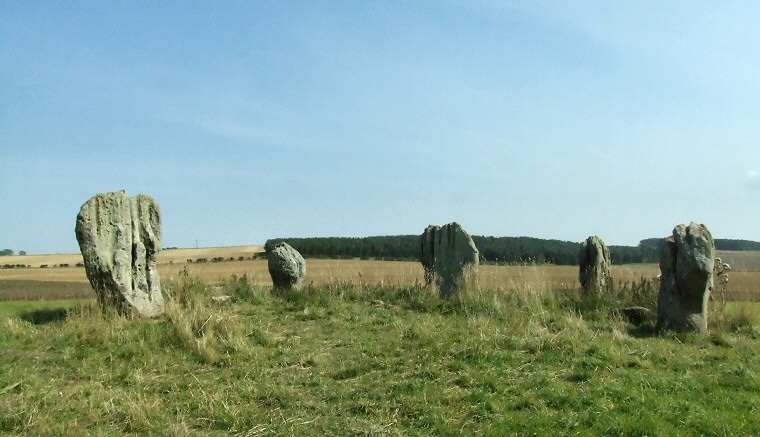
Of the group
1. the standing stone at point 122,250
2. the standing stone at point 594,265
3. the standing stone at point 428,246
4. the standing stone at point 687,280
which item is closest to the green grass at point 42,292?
the standing stone at point 122,250

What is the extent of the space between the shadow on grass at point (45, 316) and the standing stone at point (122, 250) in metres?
0.72

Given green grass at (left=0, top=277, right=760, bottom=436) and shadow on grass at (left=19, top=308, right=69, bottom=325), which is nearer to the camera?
green grass at (left=0, top=277, right=760, bottom=436)

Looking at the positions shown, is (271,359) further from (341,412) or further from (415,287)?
(415,287)

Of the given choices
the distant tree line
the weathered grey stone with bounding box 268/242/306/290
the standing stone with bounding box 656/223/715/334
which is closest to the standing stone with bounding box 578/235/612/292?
the standing stone with bounding box 656/223/715/334

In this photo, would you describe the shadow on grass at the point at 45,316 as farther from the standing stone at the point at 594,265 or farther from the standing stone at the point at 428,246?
the standing stone at the point at 594,265

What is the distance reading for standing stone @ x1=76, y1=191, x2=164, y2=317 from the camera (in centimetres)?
1199

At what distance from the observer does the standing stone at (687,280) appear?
10.8 m

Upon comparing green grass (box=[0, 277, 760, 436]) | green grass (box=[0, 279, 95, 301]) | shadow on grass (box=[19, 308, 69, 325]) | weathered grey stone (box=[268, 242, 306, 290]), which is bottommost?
green grass (box=[0, 277, 760, 436])

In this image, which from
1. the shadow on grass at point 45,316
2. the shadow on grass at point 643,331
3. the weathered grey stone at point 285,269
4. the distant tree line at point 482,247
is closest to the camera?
the shadow on grass at point 643,331

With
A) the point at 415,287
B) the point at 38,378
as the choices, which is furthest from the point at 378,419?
the point at 415,287

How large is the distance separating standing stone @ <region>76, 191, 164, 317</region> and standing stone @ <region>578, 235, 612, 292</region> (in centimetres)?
920

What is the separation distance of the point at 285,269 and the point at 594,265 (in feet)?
23.2

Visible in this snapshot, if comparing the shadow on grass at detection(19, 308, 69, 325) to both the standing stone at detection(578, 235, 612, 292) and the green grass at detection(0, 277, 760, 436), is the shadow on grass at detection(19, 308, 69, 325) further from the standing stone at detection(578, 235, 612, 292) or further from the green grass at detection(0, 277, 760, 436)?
the standing stone at detection(578, 235, 612, 292)

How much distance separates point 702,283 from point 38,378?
9.27 metres
